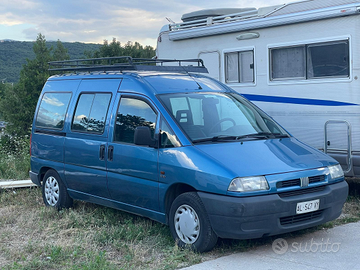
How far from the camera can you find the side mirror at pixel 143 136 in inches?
221

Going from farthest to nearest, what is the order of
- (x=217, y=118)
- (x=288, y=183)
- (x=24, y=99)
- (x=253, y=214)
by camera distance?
(x=24, y=99)
(x=217, y=118)
(x=288, y=183)
(x=253, y=214)

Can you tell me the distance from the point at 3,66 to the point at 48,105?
77598 mm

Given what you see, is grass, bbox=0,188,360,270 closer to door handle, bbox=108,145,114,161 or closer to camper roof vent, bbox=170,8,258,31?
door handle, bbox=108,145,114,161

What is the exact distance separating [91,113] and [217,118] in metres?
1.79

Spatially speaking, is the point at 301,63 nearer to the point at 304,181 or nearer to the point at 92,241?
the point at 304,181

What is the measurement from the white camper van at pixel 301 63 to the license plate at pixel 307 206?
2.31 m

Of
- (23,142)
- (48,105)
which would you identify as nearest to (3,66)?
(23,142)

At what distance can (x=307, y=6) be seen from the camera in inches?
316

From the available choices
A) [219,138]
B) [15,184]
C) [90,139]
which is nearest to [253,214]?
[219,138]

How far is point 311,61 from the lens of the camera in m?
7.96

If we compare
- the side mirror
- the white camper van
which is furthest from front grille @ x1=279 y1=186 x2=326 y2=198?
the white camper van

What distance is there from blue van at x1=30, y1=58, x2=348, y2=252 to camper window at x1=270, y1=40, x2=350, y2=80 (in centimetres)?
167

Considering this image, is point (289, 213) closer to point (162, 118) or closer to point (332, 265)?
point (332, 265)

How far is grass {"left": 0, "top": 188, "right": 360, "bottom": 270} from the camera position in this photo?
198 inches
